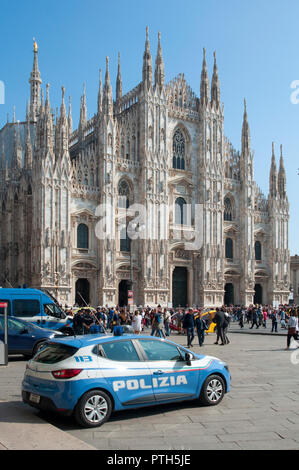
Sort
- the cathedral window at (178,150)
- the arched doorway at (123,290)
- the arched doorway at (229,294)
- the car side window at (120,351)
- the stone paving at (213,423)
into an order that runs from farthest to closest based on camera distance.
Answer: the arched doorway at (229,294), the cathedral window at (178,150), the arched doorway at (123,290), the car side window at (120,351), the stone paving at (213,423)

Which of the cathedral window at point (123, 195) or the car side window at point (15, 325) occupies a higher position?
the cathedral window at point (123, 195)

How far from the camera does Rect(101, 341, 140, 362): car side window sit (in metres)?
8.15

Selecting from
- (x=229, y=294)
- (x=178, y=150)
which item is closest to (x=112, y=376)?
(x=178, y=150)

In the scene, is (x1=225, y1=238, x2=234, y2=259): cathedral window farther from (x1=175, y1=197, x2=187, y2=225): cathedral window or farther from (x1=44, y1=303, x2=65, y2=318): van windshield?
(x1=44, y1=303, x2=65, y2=318): van windshield

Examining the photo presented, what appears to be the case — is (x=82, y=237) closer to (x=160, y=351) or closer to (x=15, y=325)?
(x=15, y=325)

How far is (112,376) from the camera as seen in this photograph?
786 centimetres

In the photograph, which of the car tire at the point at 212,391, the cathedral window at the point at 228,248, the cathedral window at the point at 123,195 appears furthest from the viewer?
the cathedral window at the point at 228,248

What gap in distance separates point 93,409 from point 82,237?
3281 cm

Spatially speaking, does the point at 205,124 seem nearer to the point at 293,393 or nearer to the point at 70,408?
the point at 293,393

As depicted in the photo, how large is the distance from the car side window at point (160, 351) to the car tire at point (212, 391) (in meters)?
0.69

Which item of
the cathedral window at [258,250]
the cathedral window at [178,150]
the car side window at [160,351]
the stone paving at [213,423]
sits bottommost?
the stone paving at [213,423]

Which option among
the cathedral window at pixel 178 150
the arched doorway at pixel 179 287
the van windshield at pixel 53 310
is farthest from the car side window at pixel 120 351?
the cathedral window at pixel 178 150

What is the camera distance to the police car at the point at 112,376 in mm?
7562

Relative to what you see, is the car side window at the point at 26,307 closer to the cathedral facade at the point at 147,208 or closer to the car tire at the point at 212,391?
the car tire at the point at 212,391
